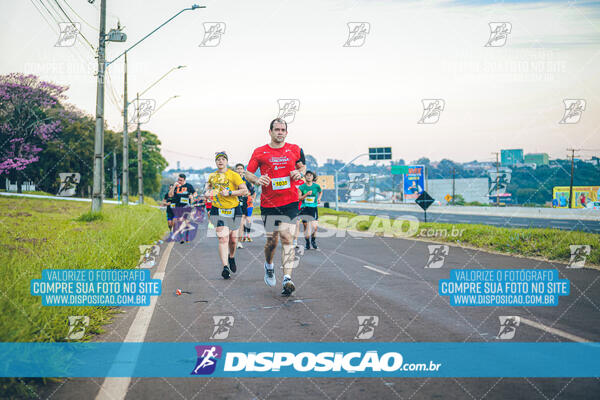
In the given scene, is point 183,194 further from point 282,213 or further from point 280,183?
point 280,183

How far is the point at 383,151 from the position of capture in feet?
168

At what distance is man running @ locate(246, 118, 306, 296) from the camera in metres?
7.80

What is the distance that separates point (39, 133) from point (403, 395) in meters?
50.7

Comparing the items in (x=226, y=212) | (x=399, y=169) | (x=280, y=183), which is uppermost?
(x=399, y=169)

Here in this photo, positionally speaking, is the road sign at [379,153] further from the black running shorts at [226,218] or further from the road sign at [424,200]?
the black running shorts at [226,218]

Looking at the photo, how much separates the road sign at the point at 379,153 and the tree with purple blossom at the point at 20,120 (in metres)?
29.0

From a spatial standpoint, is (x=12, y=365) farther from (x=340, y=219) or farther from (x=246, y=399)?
(x=340, y=219)

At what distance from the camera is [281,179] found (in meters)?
7.92

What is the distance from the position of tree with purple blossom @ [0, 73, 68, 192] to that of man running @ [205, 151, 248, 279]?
123ft

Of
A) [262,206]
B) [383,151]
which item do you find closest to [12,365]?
[262,206]

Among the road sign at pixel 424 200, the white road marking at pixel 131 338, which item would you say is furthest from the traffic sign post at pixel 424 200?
the white road marking at pixel 131 338

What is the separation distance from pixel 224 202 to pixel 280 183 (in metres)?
2.42

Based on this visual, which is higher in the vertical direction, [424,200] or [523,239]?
[424,200]

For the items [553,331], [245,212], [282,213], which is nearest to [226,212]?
[282,213]
